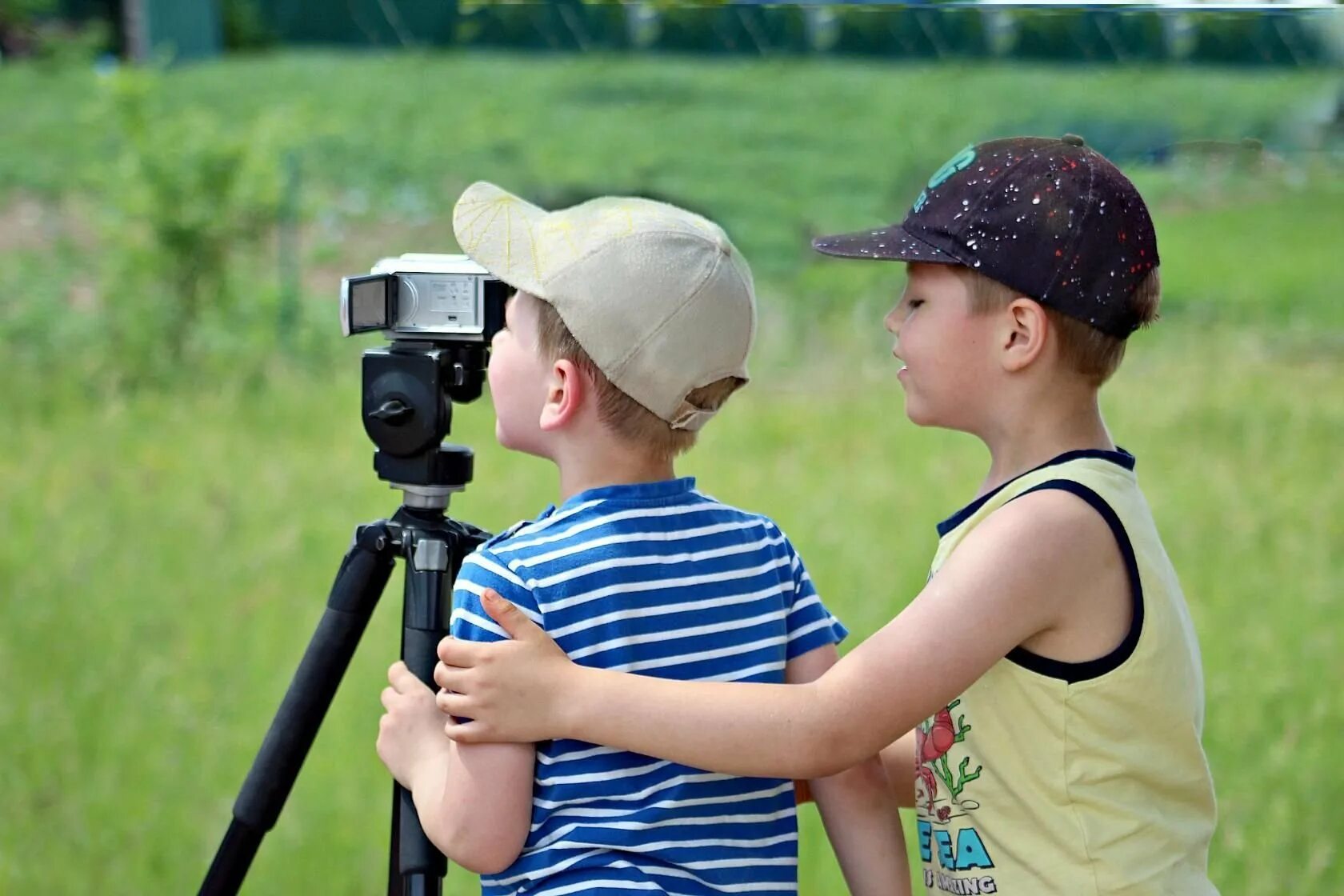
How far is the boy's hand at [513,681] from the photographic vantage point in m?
1.28

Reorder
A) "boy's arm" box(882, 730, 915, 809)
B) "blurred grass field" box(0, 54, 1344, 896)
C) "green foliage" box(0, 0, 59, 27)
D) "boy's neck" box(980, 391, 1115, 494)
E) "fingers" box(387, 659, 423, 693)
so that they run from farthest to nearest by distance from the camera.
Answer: "green foliage" box(0, 0, 59, 27) → "blurred grass field" box(0, 54, 1344, 896) → "boy's arm" box(882, 730, 915, 809) → "fingers" box(387, 659, 423, 693) → "boy's neck" box(980, 391, 1115, 494)

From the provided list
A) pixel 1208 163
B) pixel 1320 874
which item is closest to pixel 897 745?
pixel 1320 874

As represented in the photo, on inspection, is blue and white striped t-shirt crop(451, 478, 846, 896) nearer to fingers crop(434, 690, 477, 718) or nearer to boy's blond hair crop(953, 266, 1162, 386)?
fingers crop(434, 690, 477, 718)

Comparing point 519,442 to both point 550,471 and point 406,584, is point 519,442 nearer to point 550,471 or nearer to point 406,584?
point 406,584

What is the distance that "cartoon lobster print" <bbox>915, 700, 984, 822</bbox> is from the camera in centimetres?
139

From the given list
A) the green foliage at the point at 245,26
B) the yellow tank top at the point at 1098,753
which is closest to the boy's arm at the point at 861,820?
the yellow tank top at the point at 1098,753

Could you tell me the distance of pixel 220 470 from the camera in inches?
205

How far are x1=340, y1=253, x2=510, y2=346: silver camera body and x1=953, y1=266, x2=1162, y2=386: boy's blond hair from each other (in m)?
0.46

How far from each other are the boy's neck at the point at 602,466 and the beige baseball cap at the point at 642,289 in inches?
2.1

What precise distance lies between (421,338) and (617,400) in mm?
257

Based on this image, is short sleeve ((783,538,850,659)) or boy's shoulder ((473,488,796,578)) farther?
short sleeve ((783,538,850,659))

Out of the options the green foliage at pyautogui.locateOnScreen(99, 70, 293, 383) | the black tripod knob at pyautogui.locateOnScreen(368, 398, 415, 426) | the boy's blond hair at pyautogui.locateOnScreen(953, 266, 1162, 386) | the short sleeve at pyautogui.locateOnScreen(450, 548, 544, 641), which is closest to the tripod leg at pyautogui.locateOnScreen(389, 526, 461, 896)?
the black tripod knob at pyautogui.locateOnScreen(368, 398, 415, 426)

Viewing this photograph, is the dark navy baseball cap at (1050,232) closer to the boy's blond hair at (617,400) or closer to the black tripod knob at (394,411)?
the boy's blond hair at (617,400)

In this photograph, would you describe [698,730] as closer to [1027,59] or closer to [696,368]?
[696,368]
